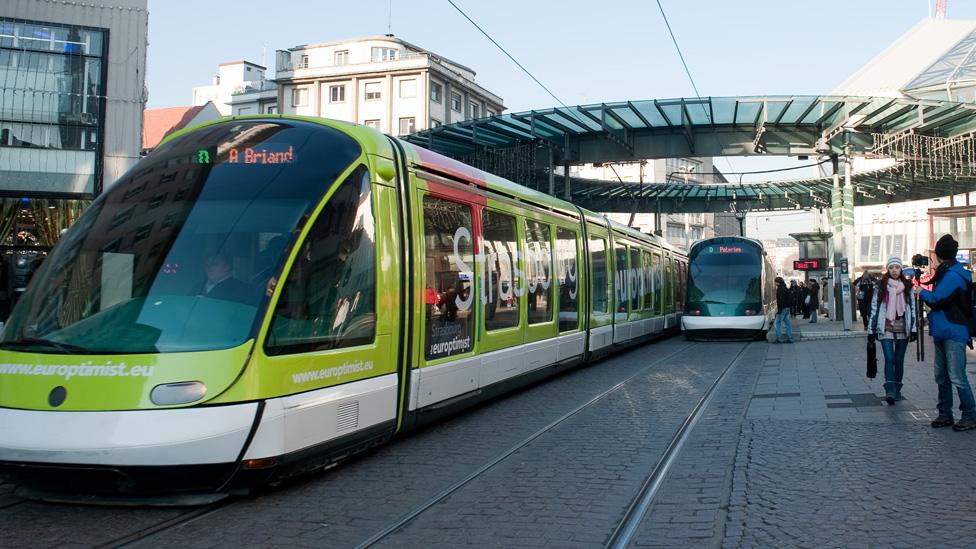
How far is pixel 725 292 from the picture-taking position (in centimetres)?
2216

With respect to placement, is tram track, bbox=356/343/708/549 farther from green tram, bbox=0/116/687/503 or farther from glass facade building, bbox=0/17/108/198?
glass facade building, bbox=0/17/108/198

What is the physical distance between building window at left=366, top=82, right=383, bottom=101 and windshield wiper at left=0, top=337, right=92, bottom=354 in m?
60.1

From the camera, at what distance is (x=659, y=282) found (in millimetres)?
21828

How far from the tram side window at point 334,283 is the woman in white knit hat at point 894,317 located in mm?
5656

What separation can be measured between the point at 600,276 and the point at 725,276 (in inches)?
330

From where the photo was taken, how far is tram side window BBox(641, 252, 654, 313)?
64.5ft

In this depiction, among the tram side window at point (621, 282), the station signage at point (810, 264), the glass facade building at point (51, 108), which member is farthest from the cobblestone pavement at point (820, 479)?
the station signage at point (810, 264)

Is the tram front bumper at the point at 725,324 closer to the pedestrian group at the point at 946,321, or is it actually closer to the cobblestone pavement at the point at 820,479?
Answer: the cobblestone pavement at the point at 820,479

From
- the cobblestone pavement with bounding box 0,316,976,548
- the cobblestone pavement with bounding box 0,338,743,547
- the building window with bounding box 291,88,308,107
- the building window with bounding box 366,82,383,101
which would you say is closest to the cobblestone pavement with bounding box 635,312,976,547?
the cobblestone pavement with bounding box 0,316,976,548

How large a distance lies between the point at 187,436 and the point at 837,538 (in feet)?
12.3

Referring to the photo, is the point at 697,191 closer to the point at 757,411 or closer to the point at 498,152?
the point at 498,152

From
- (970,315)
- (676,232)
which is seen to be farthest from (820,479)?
(676,232)

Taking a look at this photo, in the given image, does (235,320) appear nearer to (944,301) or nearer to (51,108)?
(944,301)

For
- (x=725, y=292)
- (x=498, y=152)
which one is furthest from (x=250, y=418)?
(x=498, y=152)
